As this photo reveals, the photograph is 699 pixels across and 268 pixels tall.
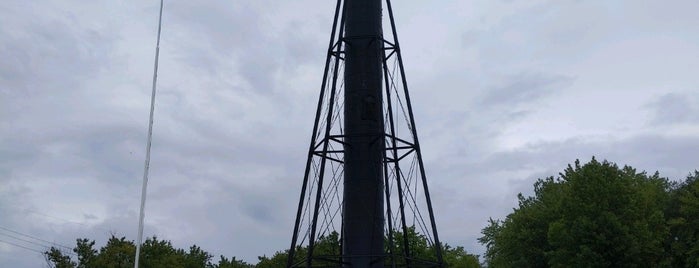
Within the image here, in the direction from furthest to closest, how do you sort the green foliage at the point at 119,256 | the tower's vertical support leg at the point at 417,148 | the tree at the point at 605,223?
1. the green foliage at the point at 119,256
2. the tree at the point at 605,223
3. the tower's vertical support leg at the point at 417,148

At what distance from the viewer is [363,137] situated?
24125mm

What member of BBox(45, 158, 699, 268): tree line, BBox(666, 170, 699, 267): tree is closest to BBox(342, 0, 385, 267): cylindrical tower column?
→ BBox(45, 158, 699, 268): tree line

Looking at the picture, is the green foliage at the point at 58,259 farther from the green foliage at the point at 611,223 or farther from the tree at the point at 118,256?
the green foliage at the point at 611,223

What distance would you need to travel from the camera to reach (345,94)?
25.0 m

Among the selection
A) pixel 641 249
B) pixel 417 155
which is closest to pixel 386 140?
pixel 417 155

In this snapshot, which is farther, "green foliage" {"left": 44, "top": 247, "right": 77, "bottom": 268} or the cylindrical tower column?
"green foliage" {"left": 44, "top": 247, "right": 77, "bottom": 268}

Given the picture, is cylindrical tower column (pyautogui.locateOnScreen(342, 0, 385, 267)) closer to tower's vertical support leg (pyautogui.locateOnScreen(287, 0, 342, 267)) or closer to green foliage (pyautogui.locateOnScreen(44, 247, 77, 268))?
tower's vertical support leg (pyautogui.locateOnScreen(287, 0, 342, 267))

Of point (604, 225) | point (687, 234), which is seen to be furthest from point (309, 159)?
point (687, 234)

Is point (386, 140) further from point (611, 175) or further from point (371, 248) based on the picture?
point (611, 175)

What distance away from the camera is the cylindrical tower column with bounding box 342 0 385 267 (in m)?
23.3

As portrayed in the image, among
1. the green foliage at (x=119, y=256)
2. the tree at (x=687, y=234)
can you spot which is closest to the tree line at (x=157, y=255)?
the green foliage at (x=119, y=256)

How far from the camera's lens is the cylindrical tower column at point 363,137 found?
23344 millimetres

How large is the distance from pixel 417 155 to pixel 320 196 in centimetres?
362

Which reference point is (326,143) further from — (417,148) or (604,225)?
(604,225)
